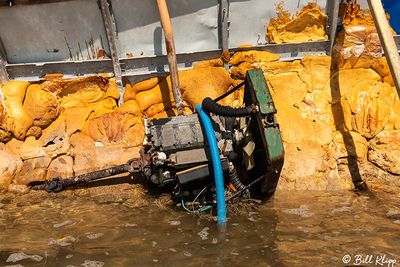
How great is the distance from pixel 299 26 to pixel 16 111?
444cm

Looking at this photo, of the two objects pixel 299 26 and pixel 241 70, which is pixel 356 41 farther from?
pixel 241 70

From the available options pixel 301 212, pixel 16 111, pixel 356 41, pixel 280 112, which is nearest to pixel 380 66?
pixel 356 41

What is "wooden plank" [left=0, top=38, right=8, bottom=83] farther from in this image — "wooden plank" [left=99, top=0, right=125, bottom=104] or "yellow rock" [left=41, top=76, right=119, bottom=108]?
"wooden plank" [left=99, top=0, right=125, bottom=104]

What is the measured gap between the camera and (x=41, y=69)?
18.8 feet

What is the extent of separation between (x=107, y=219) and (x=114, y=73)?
2522 millimetres

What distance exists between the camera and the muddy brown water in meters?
3.32

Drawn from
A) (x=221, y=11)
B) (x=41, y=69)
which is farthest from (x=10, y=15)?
(x=221, y=11)

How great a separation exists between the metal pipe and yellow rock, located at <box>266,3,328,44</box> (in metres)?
1.57

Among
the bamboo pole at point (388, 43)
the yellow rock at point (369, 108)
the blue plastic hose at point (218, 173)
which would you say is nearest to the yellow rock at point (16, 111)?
the blue plastic hose at point (218, 173)

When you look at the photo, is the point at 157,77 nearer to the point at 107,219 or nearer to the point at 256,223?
the point at 107,219

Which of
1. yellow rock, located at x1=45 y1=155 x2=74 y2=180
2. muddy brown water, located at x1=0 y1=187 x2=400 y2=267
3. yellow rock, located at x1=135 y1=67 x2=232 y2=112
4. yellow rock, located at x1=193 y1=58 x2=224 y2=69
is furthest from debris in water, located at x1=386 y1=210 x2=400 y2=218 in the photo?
yellow rock, located at x1=45 y1=155 x2=74 y2=180

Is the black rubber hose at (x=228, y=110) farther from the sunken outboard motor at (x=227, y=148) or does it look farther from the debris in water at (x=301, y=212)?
the debris in water at (x=301, y=212)

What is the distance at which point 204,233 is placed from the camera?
379cm

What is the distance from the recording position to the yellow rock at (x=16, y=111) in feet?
17.3
